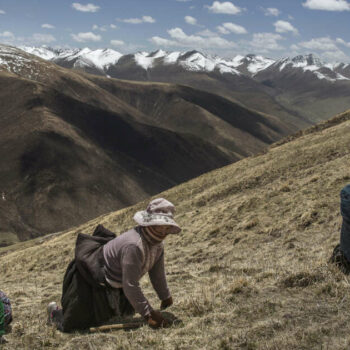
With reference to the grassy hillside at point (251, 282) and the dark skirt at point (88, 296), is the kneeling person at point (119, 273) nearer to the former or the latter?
the dark skirt at point (88, 296)

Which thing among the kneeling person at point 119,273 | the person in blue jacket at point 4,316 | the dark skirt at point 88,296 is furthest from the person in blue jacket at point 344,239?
the person in blue jacket at point 4,316

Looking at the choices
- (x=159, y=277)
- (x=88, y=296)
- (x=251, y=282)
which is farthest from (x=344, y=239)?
(x=88, y=296)

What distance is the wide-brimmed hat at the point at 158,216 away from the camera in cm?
650

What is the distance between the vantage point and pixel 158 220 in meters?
6.50

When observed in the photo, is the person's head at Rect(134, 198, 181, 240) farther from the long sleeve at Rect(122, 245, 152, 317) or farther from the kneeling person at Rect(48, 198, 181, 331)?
the long sleeve at Rect(122, 245, 152, 317)

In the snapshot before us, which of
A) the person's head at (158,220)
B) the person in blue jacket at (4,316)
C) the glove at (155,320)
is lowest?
the person in blue jacket at (4,316)

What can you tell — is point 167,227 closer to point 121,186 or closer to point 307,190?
point 307,190

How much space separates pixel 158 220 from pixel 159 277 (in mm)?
1394

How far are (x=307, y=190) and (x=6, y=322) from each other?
14832mm

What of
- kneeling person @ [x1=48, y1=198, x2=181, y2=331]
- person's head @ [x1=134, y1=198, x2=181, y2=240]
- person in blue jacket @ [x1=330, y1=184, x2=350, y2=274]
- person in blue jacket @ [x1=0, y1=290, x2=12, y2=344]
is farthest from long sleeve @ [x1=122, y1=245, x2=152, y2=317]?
person in blue jacket @ [x1=330, y1=184, x2=350, y2=274]

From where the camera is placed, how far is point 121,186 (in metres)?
179

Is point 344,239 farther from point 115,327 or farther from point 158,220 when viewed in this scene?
point 115,327

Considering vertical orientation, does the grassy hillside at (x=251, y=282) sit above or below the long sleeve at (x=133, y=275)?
below

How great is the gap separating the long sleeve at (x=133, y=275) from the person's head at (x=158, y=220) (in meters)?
0.41
